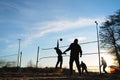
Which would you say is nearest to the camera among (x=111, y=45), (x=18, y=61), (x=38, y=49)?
(x=38, y=49)

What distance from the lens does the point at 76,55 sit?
39.3ft

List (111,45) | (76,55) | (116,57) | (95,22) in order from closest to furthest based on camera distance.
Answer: (76,55) → (95,22) → (116,57) → (111,45)

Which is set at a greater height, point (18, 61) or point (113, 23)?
point (113, 23)

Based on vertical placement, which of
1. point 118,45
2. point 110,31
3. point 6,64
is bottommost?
point 6,64

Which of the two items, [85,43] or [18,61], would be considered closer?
[85,43]

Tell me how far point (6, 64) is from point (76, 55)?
28754 millimetres

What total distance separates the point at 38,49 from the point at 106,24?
23.4 metres

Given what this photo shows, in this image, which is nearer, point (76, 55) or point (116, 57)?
A: point (76, 55)

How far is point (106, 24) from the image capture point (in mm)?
46531

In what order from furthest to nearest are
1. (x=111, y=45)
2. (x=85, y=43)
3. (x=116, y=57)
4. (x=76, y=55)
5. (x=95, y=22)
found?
(x=111, y=45) < (x=116, y=57) < (x=95, y=22) < (x=85, y=43) < (x=76, y=55)

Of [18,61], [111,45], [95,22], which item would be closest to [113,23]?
[111,45]

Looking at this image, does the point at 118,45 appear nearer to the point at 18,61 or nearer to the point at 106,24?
the point at 106,24

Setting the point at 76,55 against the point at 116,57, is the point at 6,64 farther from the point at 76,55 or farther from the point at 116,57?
the point at 76,55

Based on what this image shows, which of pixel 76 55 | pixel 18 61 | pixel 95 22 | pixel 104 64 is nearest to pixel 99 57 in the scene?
pixel 104 64
